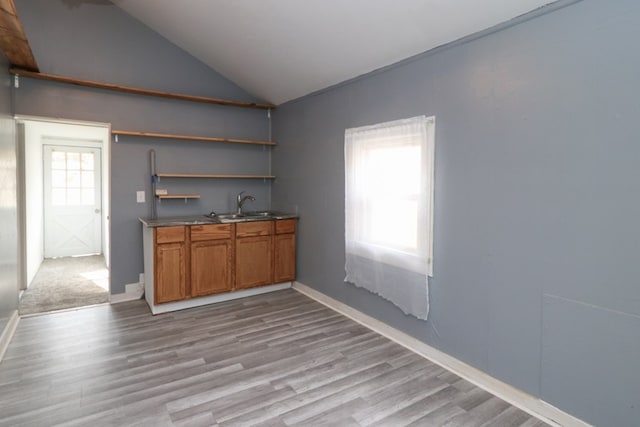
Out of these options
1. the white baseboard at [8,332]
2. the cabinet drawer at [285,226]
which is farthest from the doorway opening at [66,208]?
the cabinet drawer at [285,226]

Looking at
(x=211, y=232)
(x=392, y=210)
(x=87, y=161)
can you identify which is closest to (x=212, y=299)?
(x=211, y=232)

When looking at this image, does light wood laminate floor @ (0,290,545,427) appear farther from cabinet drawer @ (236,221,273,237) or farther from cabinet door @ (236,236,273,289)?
cabinet drawer @ (236,221,273,237)

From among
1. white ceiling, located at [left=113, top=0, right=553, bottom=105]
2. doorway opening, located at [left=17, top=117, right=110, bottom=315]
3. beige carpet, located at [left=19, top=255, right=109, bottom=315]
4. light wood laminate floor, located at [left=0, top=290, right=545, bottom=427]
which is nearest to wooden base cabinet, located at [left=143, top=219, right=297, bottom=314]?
light wood laminate floor, located at [left=0, top=290, right=545, bottom=427]

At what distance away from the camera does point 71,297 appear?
13.7 ft

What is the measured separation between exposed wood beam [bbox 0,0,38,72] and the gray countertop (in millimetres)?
1778

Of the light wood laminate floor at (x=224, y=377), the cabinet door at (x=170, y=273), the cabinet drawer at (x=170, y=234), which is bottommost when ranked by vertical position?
the light wood laminate floor at (x=224, y=377)

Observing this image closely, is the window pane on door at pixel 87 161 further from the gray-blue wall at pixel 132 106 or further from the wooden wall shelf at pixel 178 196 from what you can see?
the wooden wall shelf at pixel 178 196

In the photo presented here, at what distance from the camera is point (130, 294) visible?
163 inches

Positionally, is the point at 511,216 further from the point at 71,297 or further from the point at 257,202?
the point at 71,297

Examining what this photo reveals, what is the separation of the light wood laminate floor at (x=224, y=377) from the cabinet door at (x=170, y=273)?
25 cm

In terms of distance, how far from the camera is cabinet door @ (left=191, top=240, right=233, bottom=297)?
388cm

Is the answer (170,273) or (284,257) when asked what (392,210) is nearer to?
(284,257)

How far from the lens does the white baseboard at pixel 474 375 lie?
210cm

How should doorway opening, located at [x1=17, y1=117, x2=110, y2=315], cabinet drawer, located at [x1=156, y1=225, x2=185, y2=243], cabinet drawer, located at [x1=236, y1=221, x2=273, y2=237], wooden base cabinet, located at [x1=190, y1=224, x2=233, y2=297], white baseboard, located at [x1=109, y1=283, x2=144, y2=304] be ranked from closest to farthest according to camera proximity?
1. cabinet drawer, located at [x1=156, y1=225, x2=185, y2=243]
2. wooden base cabinet, located at [x1=190, y1=224, x2=233, y2=297]
3. white baseboard, located at [x1=109, y1=283, x2=144, y2=304]
4. cabinet drawer, located at [x1=236, y1=221, x2=273, y2=237]
5. doorway opening, located at [x1=17, y1=117, x2=110, y2=315]
